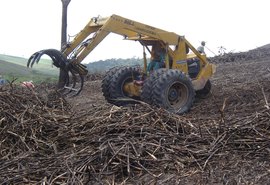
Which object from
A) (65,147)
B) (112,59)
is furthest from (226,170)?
(112,59)

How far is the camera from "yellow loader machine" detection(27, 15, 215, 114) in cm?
912

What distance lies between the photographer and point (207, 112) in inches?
366

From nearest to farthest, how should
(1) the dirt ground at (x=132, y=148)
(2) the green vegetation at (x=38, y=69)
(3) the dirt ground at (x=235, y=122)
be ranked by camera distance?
(3) the dirt ground at (x=235, y=122)
(1) the dirt ground at (x=132, y=148)
(2) the green vegetation at (x=38, y=69)

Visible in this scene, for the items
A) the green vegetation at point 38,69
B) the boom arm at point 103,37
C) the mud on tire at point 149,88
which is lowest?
the green vegetation at point 38,69

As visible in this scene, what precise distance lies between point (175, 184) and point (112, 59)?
27.7 meters

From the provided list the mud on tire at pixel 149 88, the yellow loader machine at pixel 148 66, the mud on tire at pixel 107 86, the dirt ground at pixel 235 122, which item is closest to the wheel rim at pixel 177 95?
the yellow loader machine at pixel 148 66

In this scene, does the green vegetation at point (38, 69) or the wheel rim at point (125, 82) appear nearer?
the wheel rim at point (125, 82)

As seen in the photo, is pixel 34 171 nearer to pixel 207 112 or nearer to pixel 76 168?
pixel 76 168

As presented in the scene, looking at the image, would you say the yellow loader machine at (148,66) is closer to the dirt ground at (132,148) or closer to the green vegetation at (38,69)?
the dirt ground at (132,148)

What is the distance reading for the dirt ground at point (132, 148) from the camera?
4.70 m

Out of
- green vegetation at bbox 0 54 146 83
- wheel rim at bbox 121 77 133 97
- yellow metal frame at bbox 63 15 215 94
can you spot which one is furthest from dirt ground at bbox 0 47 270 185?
green vegetation at bbox 0 54 146 83

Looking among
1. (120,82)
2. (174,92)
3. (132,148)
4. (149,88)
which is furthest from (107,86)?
(132,148)

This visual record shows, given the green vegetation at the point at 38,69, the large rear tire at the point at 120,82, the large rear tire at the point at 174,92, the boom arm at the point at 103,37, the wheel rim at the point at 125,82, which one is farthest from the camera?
the green vegetation at the point at 38,69

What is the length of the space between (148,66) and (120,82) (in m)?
0.75
